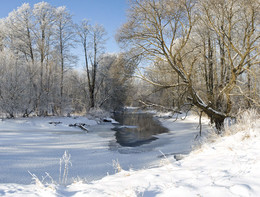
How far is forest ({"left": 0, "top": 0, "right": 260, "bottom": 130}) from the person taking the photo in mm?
6945

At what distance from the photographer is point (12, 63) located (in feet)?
44.7

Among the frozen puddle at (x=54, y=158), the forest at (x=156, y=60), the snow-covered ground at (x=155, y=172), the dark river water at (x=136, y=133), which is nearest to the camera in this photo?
the snow-covered ground at (x=155, y=172)

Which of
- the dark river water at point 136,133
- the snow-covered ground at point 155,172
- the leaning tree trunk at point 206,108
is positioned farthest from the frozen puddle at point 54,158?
the leaning tree trunk at point 206,108

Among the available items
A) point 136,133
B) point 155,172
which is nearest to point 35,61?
point 136,133

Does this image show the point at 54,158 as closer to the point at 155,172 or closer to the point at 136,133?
the point at 155,172

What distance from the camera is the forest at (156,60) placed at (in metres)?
6.95

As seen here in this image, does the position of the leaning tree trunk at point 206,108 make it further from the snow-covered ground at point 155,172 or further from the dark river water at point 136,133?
the dark river water at point 136,133

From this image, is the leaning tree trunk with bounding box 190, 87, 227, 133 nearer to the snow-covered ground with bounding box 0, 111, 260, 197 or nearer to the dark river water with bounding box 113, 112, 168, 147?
the snow-covered ground with bounding box 0, 111, 260, 197

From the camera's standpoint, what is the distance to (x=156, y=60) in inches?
307

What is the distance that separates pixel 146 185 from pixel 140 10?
6152 millimetres

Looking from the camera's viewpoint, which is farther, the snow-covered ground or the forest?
the forest

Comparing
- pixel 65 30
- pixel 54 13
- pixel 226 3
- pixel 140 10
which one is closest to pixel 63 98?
pixel 65 30

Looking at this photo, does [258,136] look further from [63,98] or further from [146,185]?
[63,98]

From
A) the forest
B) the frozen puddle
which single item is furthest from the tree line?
the frozen puddle
